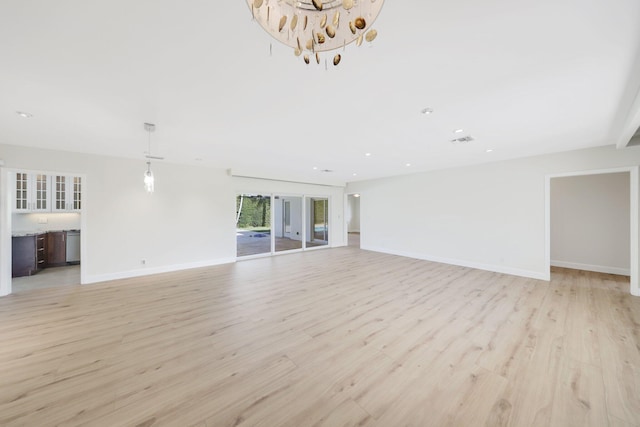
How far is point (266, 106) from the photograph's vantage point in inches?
96.5

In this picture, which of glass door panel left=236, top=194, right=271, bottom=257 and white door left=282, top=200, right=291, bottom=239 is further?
white door left=282, top=200, right=291, bottom=239

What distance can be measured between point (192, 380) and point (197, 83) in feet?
8.41

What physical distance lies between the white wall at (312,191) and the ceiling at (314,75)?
9.55 ft

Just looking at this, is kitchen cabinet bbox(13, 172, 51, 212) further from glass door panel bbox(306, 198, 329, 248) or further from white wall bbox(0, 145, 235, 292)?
glass door panel bbox(306, 198, 329, 248)

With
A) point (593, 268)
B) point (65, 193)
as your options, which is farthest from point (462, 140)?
point (65, 193)

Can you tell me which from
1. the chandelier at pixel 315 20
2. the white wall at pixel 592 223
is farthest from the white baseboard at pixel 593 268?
the chandelier at pixel 315 20

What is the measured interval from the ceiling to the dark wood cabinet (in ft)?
9.96

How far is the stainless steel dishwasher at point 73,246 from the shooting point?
5.86 m

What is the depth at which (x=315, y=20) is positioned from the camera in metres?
1.13

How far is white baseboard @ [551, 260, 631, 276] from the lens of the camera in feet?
16.2

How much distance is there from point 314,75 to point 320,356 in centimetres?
257

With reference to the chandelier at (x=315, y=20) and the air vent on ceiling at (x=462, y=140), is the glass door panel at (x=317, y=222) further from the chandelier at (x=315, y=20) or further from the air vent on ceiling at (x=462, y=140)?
the chandelier at (x=315, y=20)

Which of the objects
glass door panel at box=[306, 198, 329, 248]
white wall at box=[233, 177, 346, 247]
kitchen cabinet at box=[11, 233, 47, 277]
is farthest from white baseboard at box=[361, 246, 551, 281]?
kitchen cabinet at box=[11, 233, 47, 277]

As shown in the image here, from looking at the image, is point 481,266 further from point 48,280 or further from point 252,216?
point 48,280
